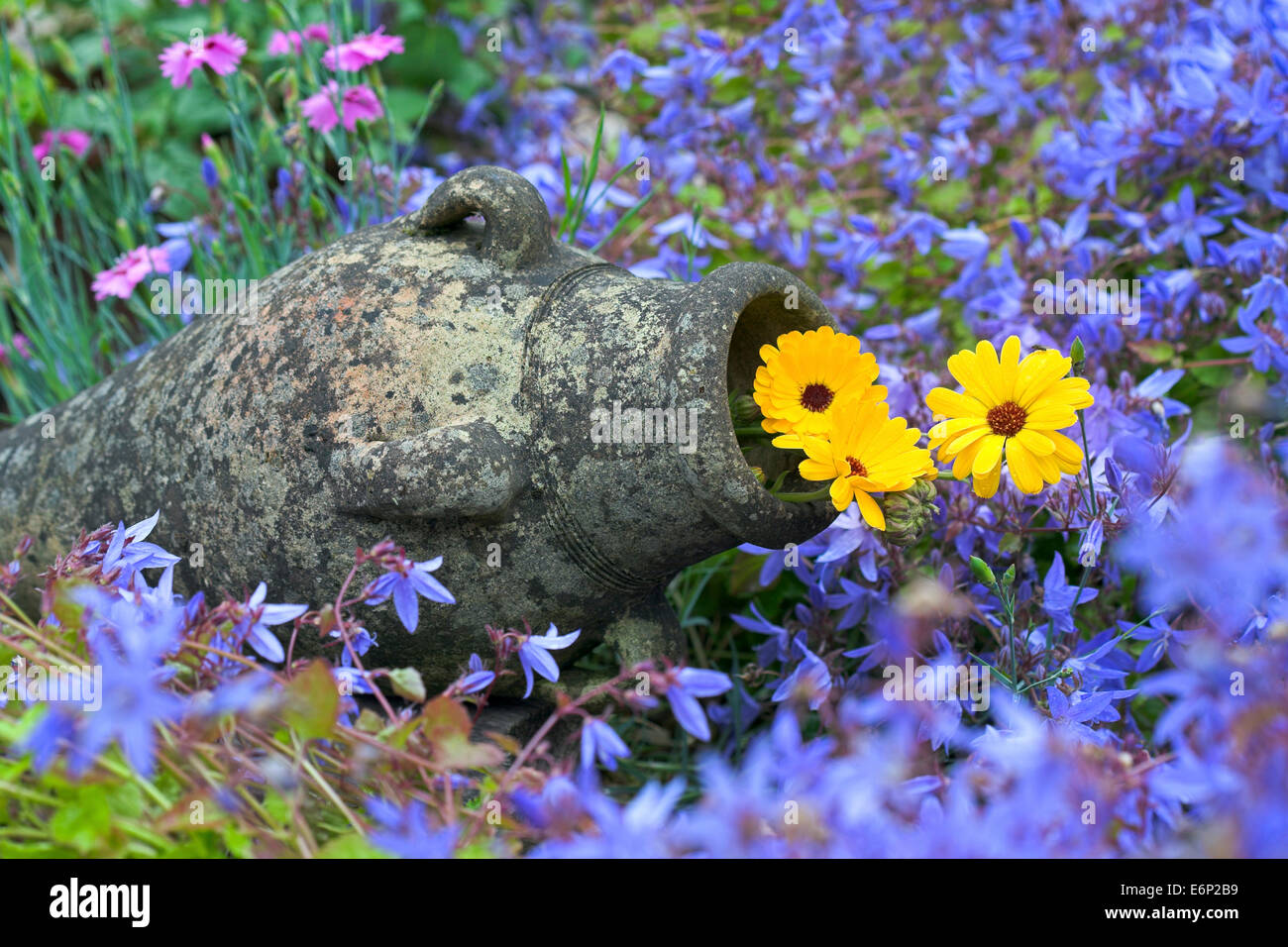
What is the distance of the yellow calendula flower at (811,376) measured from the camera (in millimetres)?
1177

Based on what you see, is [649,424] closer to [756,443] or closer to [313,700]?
[756,443]

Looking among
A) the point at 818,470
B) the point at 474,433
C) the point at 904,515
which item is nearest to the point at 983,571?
the point at 904,515

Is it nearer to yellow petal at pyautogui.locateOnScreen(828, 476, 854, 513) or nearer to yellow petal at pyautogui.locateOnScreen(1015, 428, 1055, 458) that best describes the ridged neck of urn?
yellow petal at pyautogui.locateOnScreen(828, 476, 854, 513)

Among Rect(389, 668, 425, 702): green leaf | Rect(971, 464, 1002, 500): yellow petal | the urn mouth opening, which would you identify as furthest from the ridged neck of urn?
Rect(389, 668, 425, 702): green leaf

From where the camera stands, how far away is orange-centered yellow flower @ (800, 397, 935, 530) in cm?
111

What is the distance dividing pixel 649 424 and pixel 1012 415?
381 mm

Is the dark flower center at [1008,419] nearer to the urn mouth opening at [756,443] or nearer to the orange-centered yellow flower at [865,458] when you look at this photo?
the orange-centered yellow flower at [865,458]

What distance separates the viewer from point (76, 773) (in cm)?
73

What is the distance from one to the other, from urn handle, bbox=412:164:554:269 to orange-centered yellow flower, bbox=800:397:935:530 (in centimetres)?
42

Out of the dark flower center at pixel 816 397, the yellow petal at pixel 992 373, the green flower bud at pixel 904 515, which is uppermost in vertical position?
the yellow petal at pixel 992 373

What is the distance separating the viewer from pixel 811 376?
3.89ft

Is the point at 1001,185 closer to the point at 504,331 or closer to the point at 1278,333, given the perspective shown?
the point at 1278,333

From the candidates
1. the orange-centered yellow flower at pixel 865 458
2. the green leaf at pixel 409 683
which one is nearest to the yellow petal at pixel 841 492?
the orange-centered yellow flower at pixel 865 458

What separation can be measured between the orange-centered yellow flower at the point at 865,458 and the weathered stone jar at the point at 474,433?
72 mm
